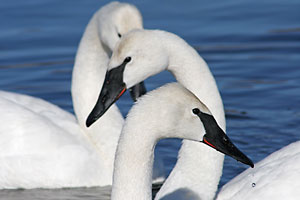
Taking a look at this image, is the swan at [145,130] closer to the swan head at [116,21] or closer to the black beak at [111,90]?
the black beak at [111,90]

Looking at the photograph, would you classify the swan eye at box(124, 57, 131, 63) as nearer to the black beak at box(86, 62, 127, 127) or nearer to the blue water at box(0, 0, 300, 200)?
Result: the black beak at box(86, 62, 127, 127)

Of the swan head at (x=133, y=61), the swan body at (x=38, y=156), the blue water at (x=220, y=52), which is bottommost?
the blue water at (x=220, y=52)

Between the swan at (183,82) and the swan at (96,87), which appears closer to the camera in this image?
the swan at (183,82)

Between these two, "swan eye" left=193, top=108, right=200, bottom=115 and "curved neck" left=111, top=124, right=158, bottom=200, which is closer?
"curved neck" left=111, top=124, right=158, bottom=200

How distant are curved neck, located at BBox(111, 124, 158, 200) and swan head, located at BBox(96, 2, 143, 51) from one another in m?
2.41

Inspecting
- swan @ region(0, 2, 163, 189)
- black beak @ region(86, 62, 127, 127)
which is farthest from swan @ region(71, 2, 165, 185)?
black beak @ region(86, 62, 127, 127)

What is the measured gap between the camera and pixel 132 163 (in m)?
4.61

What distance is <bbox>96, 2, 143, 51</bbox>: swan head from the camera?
6.90 metres

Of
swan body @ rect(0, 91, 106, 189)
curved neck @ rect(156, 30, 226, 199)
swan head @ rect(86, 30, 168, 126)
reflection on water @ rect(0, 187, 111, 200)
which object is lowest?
reflection on water @ rect(0, 187, 111, 200)

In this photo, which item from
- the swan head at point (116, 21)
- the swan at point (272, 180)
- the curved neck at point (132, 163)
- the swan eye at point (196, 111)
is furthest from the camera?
the swan head at point (116, 21)

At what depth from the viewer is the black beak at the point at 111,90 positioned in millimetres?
5785

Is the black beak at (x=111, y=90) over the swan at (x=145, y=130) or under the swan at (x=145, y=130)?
under

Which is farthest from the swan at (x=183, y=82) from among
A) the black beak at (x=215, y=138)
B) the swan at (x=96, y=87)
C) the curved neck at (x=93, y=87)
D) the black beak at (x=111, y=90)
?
the curved neck at (x=93, y=87)

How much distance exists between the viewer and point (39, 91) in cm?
996
